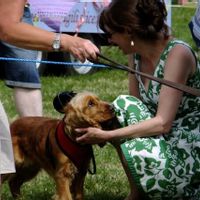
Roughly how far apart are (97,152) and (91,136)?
1.68 metres

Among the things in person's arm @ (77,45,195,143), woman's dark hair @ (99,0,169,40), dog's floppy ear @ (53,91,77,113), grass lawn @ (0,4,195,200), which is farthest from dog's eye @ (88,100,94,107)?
grass lawn @ (0,4,195,200)

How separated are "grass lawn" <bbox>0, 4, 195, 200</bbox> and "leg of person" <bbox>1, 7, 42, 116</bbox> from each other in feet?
1.64

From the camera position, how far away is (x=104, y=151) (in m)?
5.98

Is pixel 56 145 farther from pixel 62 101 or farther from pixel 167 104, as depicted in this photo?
pixel 167 104

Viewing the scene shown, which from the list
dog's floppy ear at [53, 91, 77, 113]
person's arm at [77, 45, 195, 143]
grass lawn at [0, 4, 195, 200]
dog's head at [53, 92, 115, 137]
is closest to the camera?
person's arm at [77, 45, 195, 143]

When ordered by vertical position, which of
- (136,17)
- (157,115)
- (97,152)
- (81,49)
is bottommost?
(97,152)

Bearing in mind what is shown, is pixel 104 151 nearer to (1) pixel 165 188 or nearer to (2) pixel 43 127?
(2) pixel 43 127

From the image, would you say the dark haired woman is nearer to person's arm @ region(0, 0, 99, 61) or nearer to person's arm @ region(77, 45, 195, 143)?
person's arm @ region(77, 45, 195, 143)

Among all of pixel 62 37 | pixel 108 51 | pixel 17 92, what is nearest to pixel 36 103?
pixel 17 92

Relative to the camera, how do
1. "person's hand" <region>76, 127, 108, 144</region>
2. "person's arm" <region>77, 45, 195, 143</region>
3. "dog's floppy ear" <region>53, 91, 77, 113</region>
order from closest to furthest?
"person's arm" <region>77, 45, 195, 143</region>, "person's hand" <region>76, 127, 108, 144</region>, "dog's floppy ear" <region>53, 91, 77, 113</region>

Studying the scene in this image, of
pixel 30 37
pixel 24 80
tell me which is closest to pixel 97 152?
pixel 24 80

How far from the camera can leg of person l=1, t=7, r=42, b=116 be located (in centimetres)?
533

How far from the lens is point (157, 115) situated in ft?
13.7

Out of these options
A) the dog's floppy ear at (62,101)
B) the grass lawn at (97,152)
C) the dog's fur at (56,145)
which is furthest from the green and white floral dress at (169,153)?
the grass lawn at (97,152)
